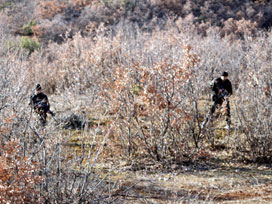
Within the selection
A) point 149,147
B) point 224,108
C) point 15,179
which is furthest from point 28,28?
point 15,179

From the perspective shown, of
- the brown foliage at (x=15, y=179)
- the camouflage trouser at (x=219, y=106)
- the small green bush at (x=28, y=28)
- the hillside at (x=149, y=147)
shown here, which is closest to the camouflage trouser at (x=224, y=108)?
the camouflage trouser at (x=219, y=106)

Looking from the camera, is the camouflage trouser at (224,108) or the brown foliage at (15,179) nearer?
the brown foliage at (15,179)

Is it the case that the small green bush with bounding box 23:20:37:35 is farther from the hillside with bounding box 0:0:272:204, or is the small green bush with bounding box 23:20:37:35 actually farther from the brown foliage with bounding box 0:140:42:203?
the brown foliage with bounding box 0:140:42:203

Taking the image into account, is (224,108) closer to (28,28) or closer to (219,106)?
(219,106)

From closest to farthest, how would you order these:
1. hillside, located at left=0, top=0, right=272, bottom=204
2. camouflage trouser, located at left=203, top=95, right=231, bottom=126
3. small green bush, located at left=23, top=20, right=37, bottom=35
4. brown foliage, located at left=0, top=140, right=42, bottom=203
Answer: brown foliage, located at left=0, top=140, right=42, bottom=203
hillside, located at left=0, top=0, right=272, bottom=204
camouflage trouser, located at left=203, top=95, right=231, bottom=126
small green bush, located at left=23, top=20, right=37, bottom=35

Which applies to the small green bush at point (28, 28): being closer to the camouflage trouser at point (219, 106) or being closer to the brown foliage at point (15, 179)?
the camouflage trouser at point (219, 106)

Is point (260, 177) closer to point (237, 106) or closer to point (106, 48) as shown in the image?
point (237, 106)

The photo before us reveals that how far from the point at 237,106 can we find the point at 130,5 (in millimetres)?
31185

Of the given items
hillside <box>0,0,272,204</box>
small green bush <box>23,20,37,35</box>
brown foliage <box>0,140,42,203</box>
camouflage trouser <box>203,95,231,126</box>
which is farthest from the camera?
small green bush <box>23,20,37,35</box>

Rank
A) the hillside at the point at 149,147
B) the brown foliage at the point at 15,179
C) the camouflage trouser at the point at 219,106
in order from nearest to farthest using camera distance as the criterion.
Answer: the brown foliage at the point at 15,179
the hillside at the point at 149,147
the camouflage trouser at the point at 219,106

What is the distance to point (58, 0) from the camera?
124 feet

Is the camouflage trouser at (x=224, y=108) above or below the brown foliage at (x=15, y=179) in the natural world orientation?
above

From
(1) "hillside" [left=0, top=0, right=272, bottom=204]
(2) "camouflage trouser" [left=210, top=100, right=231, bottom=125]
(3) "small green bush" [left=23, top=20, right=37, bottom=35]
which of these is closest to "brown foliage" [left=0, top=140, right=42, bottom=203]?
(1) "hillside" [left=0, top=0, right=272, bottom=204]

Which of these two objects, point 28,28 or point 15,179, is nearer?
point 15,179
